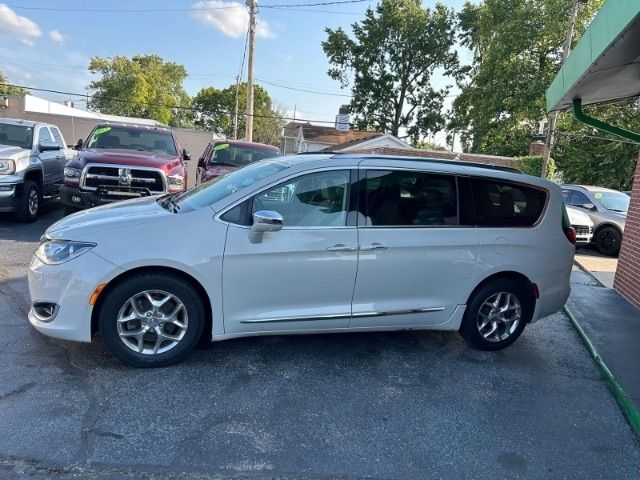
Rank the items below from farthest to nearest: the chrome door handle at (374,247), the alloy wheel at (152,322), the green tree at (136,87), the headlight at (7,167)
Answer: the green tree at (136,87) → the headlight at (7,167) → the chrome door handle at (374,247) → the alloy wheel at (152,322)

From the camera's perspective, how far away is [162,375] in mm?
3822

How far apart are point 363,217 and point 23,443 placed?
280 centimetres

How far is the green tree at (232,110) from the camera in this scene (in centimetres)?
6600

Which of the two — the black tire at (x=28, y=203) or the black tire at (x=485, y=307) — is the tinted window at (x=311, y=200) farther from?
the black tire at (x=28, y=203)

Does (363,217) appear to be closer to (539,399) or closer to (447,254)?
(447,254)

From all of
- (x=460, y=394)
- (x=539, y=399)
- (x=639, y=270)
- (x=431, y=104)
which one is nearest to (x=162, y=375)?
(x=460, y=394)

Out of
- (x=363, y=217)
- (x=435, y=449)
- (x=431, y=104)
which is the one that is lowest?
(x=435, y=449)

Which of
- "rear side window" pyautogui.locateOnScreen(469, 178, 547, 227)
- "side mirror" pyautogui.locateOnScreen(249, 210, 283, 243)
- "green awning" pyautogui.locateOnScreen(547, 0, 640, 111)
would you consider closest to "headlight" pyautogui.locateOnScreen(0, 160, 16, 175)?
"side mirror" pyautogui.locateOnScreen(249, 210, 283, 243)

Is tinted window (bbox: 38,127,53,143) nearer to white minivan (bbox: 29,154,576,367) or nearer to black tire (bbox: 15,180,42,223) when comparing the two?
black tire (bbox: 15,180,42,223)

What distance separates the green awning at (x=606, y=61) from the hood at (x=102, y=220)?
359cm

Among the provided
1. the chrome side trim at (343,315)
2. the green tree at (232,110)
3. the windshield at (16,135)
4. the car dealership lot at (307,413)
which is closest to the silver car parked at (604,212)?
the car dealership lot at (307,413)

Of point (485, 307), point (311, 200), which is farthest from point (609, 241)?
point (311, 200)

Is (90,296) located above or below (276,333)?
above

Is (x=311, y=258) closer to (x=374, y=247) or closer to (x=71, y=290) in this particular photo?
(x=374, y=247)
